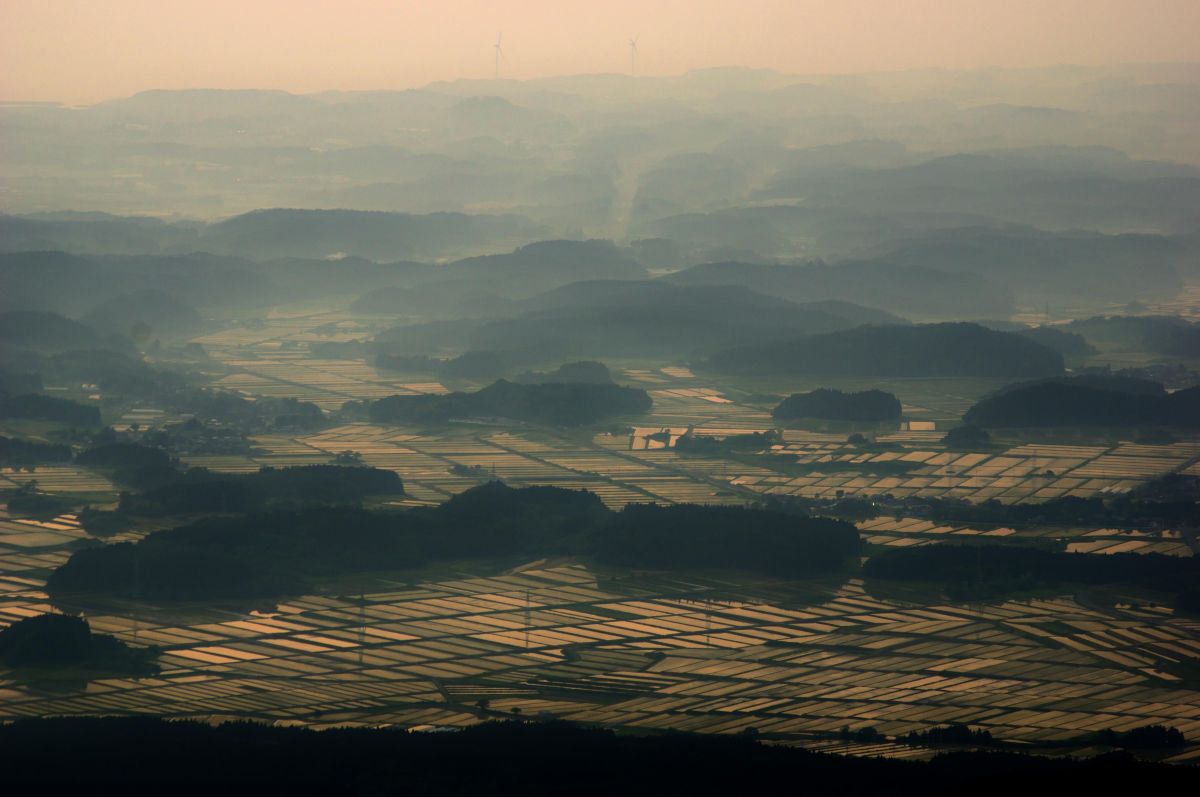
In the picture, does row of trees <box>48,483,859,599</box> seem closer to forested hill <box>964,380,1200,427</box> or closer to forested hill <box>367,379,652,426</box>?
forested hill <box>367,379,652,426</box>

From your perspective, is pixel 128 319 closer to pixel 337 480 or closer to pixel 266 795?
pixel 337 480

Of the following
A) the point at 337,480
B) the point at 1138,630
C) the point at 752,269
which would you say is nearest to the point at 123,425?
the point at 337,480

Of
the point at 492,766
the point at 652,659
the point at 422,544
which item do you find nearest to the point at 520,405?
the point at 422,544

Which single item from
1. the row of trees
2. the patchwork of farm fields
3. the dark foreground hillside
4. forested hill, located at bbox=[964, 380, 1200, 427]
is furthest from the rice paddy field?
forested hill, located at bbox=[964, 380, 1200, 427]

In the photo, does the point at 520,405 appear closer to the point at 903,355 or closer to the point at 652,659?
the point at 903,355

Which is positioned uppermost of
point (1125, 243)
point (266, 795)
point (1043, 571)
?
point (1125, 243)

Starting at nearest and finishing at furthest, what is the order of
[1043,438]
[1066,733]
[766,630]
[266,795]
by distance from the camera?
[266,795]
[1066,733]
[766,630]
[1043,438]

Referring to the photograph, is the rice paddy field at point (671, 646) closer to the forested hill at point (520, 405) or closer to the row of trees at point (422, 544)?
the row of trees at point (422, 544)
